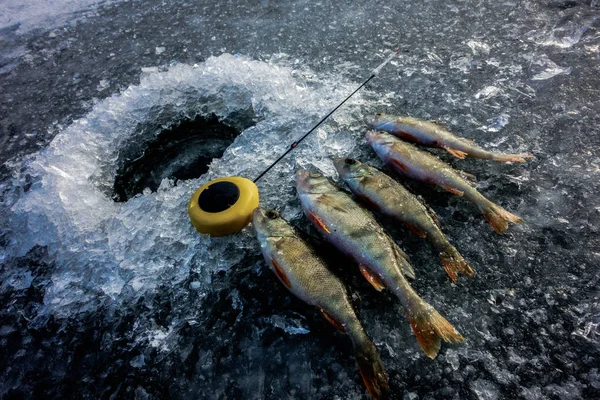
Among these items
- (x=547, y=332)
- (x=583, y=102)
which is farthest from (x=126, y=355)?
(x=583, y=102)

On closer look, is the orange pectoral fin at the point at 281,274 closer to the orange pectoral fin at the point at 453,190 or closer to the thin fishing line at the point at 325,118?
the thin fishing line at the point at 325,118

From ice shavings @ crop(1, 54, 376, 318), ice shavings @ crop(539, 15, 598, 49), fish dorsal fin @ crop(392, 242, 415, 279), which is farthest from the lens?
ice shavings @ crop(539, 15, 598, 49)

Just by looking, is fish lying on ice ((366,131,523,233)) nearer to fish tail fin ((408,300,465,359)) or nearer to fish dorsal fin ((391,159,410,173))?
fish dorsal fin ((391,159,410,173))

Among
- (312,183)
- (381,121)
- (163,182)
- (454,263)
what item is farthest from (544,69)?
(163,182)

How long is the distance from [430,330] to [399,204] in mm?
796

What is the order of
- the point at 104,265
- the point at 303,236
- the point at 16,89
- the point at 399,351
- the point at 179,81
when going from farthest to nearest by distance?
the point at 16,89, the point at 179,81, the point at 104,265, the point at 303,236, the point at 399,351

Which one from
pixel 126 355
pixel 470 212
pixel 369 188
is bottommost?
pixel 126 355

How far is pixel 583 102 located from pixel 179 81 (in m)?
3.84

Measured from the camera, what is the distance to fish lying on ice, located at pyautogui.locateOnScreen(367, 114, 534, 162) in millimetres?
2426

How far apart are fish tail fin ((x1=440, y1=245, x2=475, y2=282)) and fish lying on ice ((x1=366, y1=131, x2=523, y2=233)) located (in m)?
0.34

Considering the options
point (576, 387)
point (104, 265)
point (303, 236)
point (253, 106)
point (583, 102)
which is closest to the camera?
Result: point (576, 387)

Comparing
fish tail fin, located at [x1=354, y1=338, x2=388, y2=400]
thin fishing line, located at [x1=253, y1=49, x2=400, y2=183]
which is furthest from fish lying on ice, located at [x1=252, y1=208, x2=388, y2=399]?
thin fishing line, located at [x1=253, y1=49, x2=400, y2=183]

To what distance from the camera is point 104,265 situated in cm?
223

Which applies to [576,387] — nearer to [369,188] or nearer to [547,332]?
[547,332]
